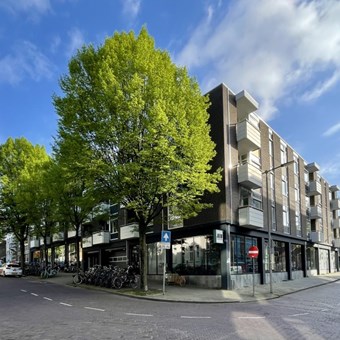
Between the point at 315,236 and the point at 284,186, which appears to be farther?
the point at 315,236

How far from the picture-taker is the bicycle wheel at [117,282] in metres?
22.1

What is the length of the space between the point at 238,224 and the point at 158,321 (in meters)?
14.6

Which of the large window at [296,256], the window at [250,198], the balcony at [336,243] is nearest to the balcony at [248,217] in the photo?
the window at [250,198]

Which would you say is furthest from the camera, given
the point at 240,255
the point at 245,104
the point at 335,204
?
the point at 335,204

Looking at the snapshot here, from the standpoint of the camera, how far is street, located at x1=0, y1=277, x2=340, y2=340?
9.36 metres

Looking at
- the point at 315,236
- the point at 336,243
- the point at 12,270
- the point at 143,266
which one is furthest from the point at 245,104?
the point at 336,243

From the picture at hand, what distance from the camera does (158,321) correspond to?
11.3m

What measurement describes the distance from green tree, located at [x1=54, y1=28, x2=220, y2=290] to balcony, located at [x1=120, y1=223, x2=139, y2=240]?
1204 cm

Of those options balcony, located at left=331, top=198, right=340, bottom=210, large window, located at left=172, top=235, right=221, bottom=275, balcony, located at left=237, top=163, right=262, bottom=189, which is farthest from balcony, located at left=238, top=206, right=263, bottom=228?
balcony, located at left=331, top=198, right=340, bottom=210

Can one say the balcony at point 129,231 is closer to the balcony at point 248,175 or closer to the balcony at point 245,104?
the balcony at point 248,175

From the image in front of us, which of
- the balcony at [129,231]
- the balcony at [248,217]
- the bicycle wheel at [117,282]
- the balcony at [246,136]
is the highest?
the balcony at [246,136]

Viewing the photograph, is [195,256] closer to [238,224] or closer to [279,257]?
[238,224]

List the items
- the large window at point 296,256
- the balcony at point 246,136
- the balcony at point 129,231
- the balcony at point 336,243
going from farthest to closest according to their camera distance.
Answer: the balcony at point 336,243 → the large window at point 296,256 → the balcony at point 129,231 → the balcony at point 246,136

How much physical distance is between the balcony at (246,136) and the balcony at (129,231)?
11.5 m
